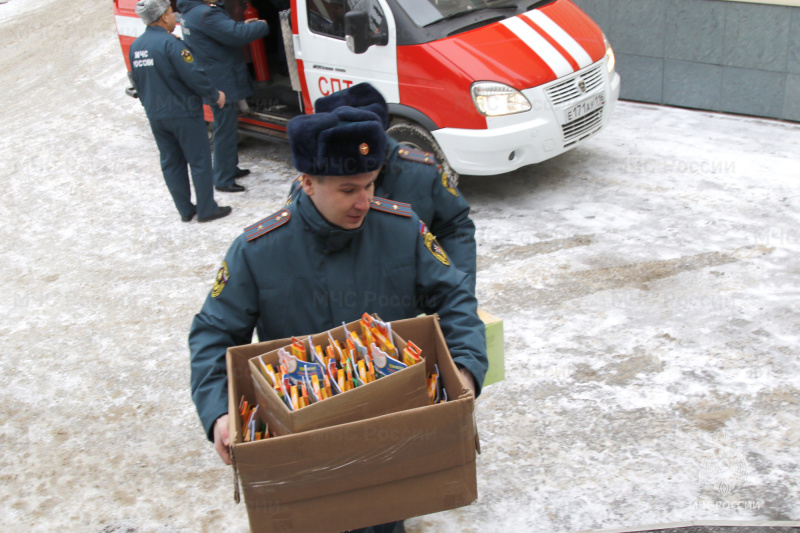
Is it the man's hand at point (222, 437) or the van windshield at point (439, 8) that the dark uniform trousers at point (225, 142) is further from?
the man's hand at point (222, 437)

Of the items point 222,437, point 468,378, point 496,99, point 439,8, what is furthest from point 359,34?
point 222,437

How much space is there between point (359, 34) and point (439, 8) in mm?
732

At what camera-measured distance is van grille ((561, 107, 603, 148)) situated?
6336 millimetres

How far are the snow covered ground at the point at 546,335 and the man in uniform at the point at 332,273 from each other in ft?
4.36

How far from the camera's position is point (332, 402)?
6.37 feet

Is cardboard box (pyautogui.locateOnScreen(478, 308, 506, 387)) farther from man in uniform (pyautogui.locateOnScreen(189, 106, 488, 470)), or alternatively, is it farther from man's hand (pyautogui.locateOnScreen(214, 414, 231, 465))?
man's hand (pyautogui.locateOnScreen(214, 414, 231, 465))

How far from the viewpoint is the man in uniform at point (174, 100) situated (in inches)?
251

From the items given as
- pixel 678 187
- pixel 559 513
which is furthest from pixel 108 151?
pixel 559 513

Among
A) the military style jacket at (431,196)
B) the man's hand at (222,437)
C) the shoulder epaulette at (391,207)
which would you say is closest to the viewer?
the man's hand at (222,437)

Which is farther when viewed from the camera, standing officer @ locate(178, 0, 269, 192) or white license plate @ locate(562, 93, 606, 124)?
standing officer @ locate(178, 0, 269, 192)

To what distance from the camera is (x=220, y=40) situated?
285 inches

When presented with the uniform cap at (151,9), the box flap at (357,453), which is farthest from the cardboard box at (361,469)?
the uniform cap at (151,9)

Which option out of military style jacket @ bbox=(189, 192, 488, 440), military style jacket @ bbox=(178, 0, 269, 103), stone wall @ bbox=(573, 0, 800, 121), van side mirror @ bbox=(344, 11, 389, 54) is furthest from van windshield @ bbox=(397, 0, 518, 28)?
military style jacket @ bbox=(189, 192, 488, 440)

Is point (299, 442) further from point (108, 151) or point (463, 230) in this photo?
point (108, 151)
